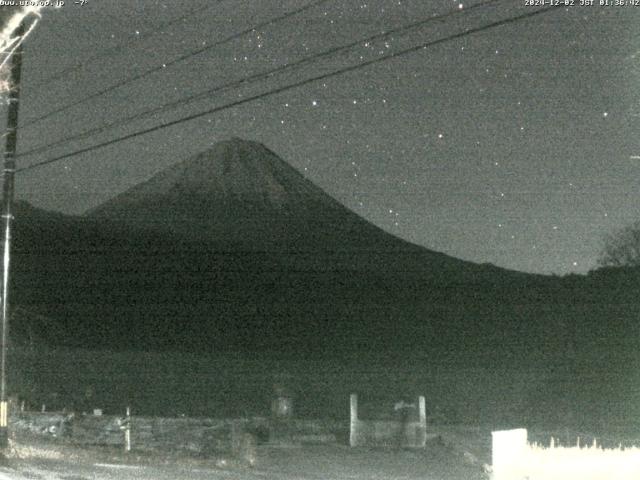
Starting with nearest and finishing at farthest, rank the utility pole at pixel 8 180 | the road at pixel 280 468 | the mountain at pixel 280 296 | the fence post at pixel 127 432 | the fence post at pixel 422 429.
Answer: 1. the road at pixel 280 468
2. the utility pole at pixel 8 180
3. the fence post at pixel 127 432
4. the fence post at pixel 422 429
5. the mountain at pixel 280 296

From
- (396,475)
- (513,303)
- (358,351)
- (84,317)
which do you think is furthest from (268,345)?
(396,475)

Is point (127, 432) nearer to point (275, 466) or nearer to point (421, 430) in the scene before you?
point (275, 466)

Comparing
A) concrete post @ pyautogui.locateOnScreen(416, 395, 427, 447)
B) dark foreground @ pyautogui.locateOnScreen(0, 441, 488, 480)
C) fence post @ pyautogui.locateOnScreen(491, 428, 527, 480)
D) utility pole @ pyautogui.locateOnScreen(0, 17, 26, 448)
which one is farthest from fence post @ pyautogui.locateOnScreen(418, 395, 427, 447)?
utility pole @ pyautogui.locateOnScreen(0, 17, 26, 448)

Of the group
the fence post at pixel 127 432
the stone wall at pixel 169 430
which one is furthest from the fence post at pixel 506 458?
the fence post at pixel 127 432

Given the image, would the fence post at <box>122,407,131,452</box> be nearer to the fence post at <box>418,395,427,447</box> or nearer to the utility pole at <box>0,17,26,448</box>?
the utility pole at <box>0,17,26,448</box>

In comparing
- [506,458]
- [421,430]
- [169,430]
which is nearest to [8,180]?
[169,430]

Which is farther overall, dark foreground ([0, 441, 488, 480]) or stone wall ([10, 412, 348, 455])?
stone wall ([10, 412, 348, 455])

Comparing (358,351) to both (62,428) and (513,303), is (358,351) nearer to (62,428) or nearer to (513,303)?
(513,303)

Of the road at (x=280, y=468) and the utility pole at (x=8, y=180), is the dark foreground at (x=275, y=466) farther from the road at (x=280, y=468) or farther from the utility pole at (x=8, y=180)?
the utility pole at (x=8, y=180)
